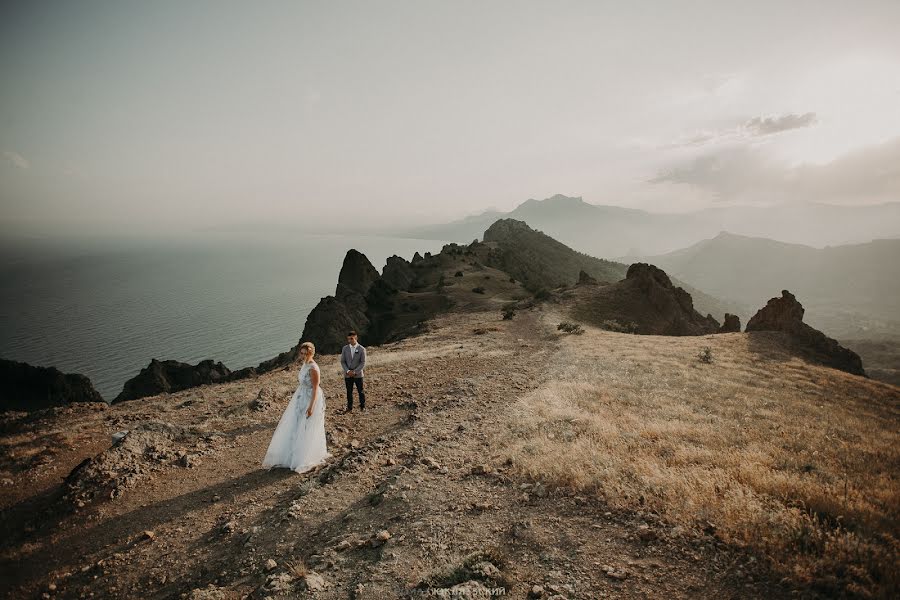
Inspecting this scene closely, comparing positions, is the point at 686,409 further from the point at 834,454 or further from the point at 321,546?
the point at 321,546

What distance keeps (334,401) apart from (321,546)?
30.9 feet

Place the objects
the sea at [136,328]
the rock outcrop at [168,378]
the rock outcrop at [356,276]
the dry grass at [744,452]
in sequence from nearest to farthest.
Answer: the dry grass at [744,452], the rock outcrop at [168,378], the rock outcrop at [356,276], the sea at [136,328]

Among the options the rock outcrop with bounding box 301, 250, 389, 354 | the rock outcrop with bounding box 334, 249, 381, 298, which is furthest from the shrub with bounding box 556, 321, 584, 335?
the rock outcrop with bounding box 334, 249, 381, 298

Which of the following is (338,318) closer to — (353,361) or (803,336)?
(353,361)

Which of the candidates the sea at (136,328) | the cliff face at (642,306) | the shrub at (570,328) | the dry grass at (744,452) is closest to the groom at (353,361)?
the dry grass at (744,452)

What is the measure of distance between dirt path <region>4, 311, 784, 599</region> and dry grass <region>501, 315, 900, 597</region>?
76 centimetres

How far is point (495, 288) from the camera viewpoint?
59.7 meters

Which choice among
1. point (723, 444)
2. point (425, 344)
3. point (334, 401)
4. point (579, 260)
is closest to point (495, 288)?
point (425, 344)

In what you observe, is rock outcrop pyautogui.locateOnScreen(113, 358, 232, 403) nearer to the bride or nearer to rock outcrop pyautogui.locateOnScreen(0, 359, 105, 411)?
rock outcrop pyautogui.locateOnScreen(0, 359, 105, 411)

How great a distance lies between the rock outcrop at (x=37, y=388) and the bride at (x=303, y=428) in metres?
28.8

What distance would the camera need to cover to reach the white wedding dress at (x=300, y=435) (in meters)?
10.4

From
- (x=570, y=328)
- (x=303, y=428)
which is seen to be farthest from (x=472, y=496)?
(x=570, y=328)

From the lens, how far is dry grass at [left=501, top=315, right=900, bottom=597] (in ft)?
18.4

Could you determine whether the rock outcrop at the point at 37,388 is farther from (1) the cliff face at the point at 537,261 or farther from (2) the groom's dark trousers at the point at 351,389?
(1) the cliff face at the point at 537,261
